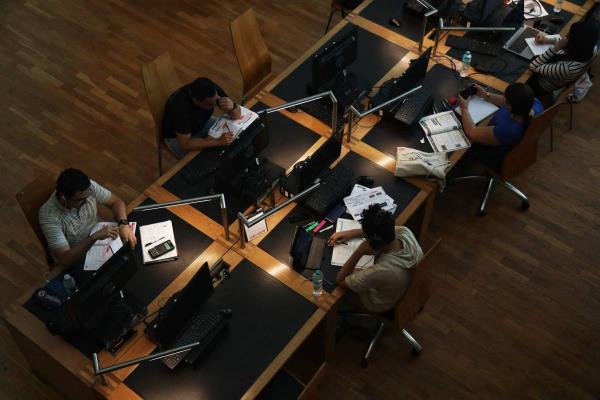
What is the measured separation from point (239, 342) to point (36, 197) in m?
1.63

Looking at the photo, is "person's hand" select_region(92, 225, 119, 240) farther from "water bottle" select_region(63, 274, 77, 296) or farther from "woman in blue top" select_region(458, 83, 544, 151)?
"woman in blue top" select_region(458, 83, 544, 151)

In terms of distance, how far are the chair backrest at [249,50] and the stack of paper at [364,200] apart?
5.24 ft

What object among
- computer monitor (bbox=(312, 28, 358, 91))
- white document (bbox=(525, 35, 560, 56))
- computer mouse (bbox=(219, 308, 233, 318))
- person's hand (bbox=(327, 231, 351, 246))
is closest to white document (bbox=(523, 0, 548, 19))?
white document (bbox=(525, 35, 560, 56))

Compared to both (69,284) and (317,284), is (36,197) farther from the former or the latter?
(317,284)

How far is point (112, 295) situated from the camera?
13.1 ft

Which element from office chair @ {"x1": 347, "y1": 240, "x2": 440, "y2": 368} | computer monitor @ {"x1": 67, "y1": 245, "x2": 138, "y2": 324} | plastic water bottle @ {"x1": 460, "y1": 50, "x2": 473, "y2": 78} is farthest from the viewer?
plastic water bottle @ {"x1": 460, "y1": 50, "x2": 473, "y2": 78}

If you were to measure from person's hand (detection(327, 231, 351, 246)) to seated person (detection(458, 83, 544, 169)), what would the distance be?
1.34 metres

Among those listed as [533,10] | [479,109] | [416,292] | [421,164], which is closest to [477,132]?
[479,109]

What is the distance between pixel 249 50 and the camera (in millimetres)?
5781

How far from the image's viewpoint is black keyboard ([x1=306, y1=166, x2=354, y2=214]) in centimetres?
470

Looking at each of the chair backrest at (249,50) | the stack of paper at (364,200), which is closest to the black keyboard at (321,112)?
the stack of paper at (364,200)

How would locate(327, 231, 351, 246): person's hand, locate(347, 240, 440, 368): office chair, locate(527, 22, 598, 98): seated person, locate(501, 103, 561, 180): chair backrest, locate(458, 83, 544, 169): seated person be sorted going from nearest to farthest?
1. locate(347, 240, 440, 368): office chair
2. locate(327, 231, 351, 246): person's hand
3. locate(458, 83, 544, 169): seated person
4. locate(501, 103, 561, 180): chair backrest
5. locate(527, 22, 598, 98): seated person

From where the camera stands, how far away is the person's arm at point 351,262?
Answer: 4.27 m

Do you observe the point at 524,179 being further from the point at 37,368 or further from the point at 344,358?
the point at 37,368
